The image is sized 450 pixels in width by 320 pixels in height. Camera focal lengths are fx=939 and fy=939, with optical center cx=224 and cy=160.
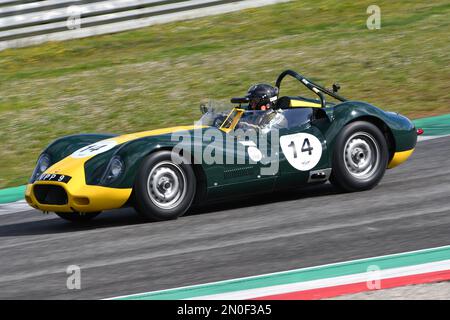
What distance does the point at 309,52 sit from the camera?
15438 mm

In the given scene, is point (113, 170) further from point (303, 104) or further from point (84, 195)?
point (303, 104)

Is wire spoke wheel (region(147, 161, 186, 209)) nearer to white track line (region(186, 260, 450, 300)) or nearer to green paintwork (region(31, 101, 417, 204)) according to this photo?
green paintwork (region(31, 101, 417, 204))

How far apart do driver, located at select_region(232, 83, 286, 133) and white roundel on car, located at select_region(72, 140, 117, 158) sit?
46.4 inches

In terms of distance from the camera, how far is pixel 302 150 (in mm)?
8203

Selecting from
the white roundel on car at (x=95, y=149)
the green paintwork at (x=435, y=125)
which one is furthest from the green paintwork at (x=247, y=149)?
the green paintwork at (x=435, y=125)

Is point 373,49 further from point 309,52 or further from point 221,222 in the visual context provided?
point 221,222

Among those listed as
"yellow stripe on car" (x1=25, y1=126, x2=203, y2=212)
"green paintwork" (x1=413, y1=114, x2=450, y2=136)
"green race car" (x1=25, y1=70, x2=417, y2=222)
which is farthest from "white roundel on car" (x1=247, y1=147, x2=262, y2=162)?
"green paintwork" (x1=413, y1=114, x2=450, y2=136)

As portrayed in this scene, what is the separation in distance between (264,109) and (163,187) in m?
1.35

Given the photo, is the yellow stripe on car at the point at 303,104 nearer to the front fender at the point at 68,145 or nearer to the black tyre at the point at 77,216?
the front fender at the point at 68,145

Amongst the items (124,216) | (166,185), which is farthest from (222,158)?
(124,216)

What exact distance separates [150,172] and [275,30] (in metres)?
9.64

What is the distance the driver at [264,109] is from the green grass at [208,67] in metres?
3.67

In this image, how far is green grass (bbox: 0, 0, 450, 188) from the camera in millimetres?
13297
